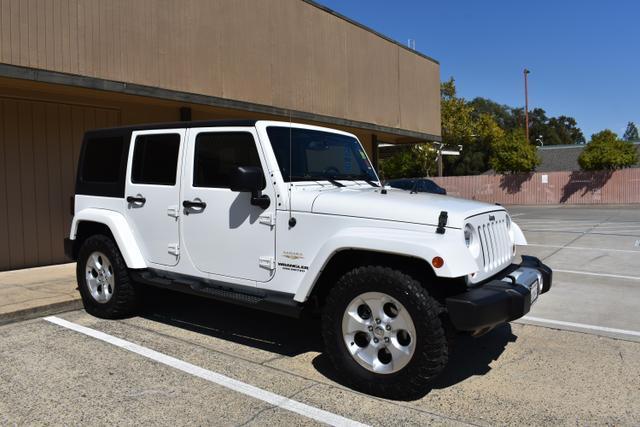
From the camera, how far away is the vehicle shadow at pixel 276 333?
4.52 meters

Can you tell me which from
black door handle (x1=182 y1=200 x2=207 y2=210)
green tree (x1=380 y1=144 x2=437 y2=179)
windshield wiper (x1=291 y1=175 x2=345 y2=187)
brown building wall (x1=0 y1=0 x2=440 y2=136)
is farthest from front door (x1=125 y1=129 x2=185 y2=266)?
green tree (x1=380 y1=144 x2=437 y2=179)

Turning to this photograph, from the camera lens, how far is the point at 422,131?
1750cm

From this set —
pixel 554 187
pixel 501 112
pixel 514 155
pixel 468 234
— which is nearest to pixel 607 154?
pixel 554 187

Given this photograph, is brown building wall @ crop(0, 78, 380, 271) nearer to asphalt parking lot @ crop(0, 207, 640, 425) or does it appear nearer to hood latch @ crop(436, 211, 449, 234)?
asphalt parking lot @ crop(0, 207, 640, 425)

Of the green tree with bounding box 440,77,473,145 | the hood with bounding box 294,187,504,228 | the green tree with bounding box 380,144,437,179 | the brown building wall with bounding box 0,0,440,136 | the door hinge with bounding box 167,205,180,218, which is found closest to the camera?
the hood with bounding box 294,187,504,228

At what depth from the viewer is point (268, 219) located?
14.5 ft

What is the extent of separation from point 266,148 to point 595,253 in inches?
345

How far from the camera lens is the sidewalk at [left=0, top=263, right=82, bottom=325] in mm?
5934

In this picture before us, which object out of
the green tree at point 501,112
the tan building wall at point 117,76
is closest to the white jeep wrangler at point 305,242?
the tan building wall at point 117,76

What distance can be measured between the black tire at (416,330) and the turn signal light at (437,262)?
22 cm

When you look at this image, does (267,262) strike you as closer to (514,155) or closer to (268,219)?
(268,219)

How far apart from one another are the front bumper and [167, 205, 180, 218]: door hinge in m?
2.67

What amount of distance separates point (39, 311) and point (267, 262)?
3167mm

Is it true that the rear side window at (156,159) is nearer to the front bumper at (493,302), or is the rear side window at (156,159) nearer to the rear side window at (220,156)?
the rear side window at (220,156)
